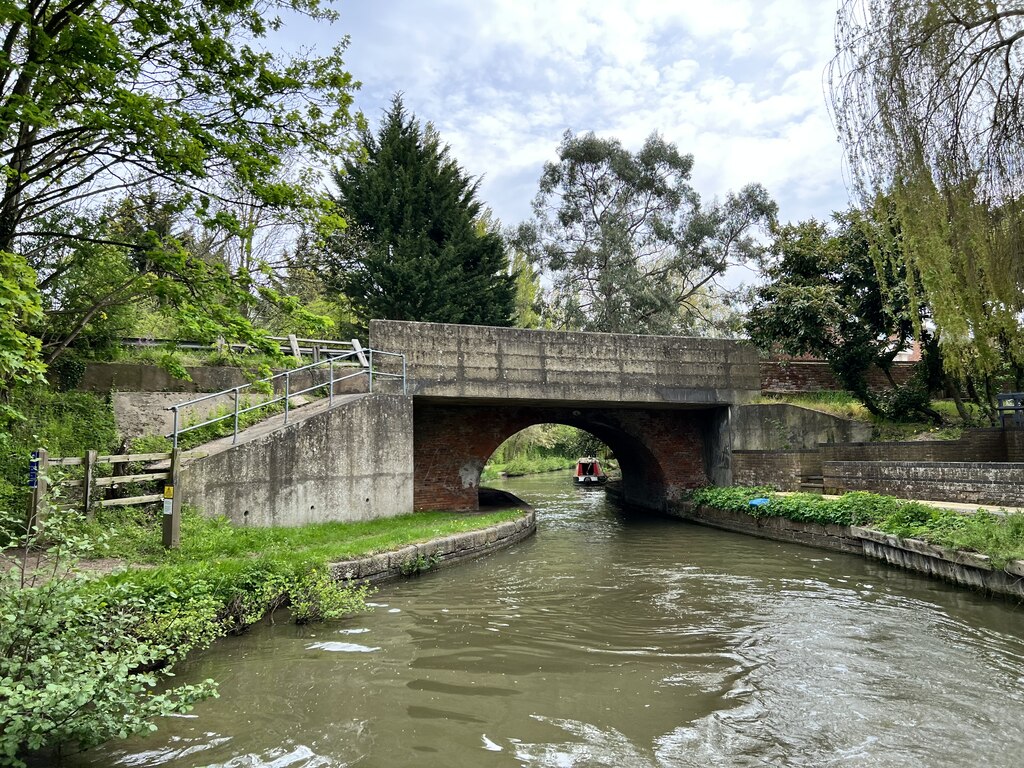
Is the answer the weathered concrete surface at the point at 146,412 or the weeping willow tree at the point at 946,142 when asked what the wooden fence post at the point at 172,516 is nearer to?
the weathered concrete surface at the point at 146,412

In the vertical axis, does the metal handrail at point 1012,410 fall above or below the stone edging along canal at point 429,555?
above

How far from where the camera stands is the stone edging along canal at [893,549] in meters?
7.36

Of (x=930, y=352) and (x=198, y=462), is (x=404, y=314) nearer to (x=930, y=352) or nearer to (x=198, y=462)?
(x=198, y=462)

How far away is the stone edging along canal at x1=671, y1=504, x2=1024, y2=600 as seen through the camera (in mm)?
7359

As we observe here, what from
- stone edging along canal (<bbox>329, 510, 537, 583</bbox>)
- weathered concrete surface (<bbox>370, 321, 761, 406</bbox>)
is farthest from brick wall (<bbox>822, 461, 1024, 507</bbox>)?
stone edging along canal (<bbox>329, 510, 537, 583</bbox>)

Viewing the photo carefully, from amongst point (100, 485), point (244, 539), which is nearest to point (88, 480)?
point (100, 485)

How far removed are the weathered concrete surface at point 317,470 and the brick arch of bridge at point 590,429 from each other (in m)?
2.35

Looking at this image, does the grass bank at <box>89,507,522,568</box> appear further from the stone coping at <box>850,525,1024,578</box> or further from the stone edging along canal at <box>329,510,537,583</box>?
the stone coping at <box>850,525,1024,578</box>

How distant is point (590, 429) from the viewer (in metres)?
18.7

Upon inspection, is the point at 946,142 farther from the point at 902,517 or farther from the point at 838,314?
the point at 838,314

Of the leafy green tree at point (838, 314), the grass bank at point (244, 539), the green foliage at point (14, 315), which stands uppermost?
the leafy green tree at point (838, 314)

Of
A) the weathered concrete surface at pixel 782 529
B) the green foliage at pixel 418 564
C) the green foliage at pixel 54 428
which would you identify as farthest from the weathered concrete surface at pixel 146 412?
the weathered concrete surface at pixel 782 529

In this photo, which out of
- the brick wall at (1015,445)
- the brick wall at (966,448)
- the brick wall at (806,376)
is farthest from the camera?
the brick wall at (806,376)

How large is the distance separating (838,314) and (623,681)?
12751 mm
